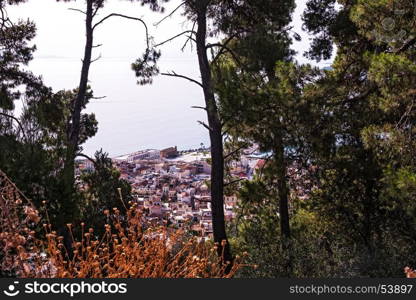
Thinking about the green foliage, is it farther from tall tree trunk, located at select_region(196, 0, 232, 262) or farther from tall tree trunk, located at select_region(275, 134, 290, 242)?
tall tree trunk, located at select_region(275, 134, 290, 242)

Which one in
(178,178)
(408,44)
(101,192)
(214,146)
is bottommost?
(101,192)

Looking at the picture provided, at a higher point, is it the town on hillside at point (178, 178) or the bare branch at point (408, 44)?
the bare branch at point (408, 44)

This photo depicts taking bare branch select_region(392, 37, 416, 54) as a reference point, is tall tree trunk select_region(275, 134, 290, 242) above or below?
below

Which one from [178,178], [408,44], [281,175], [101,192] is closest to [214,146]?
[101,192]

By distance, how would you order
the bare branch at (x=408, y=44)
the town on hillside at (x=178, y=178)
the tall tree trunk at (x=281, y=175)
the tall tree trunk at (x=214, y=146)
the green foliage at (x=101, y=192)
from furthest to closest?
1. the town on hillside at (x=178, y=178)
2. the tall tree trunk at (x=214, y=146)
3. the green foliage at (x=101, y=192)
4. the tall tree trunk at (x=281, y=175)
5. the bare branch at (x=408, y=44)

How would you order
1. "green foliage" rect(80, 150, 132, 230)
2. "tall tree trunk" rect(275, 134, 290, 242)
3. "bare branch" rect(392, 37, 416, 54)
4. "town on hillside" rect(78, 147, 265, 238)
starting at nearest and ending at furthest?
1. "bare branch" rect(392, 37, 416, 54)
2. "tall tree trunk" rect(275, 134, 290, 242)
3. "green foliage" rect(80, 150, 132, 230)
4. "town on hillside" rect(78, 147, 265, 238)

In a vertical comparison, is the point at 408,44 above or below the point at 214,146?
above

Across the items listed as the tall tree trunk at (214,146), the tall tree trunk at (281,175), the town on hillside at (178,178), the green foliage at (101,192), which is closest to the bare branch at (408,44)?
the tall tree trunk at (281,175)

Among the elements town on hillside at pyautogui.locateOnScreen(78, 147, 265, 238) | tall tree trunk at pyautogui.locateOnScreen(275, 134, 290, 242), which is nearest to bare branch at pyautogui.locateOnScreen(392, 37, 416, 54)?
tall tree trunk at pyautogui.locateOnScreen(275, 134, 290, 242)

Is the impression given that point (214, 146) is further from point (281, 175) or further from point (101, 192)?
point (281, 175)

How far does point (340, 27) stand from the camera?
27.2 ft

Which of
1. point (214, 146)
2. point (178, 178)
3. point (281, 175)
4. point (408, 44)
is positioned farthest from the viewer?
point (178, 178)

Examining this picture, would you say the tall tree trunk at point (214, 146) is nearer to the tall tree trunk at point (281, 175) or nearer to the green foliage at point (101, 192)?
the tall tree trunk at point (281, 175)

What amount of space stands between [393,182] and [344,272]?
6.39 ft
